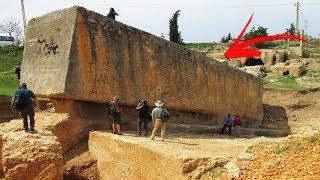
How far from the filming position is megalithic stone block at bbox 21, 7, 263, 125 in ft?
40.0

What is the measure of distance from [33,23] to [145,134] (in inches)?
190

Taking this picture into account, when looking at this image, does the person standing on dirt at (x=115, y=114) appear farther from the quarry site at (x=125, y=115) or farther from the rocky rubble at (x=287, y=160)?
the rocky rubble at (x=287, y=160)

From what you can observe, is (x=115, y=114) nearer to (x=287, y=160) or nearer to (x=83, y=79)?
(x=83, y=79)

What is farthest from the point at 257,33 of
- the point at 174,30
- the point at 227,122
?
the point at 227,122

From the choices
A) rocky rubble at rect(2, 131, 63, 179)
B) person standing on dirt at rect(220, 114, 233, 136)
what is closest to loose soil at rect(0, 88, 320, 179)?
rocky rubble at rect(2, 131, 63, 179)

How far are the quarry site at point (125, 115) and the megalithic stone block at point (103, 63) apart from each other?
0.10ft

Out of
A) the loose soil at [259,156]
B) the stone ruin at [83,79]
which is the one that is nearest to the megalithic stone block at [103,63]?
the stone ruin at [83,79]

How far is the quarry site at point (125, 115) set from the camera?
8.95 meters

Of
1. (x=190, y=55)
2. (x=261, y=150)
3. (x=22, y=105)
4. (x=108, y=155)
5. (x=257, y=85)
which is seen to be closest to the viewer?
(x=261, y=150)

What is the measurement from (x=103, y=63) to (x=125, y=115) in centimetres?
203

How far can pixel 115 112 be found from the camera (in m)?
12.2

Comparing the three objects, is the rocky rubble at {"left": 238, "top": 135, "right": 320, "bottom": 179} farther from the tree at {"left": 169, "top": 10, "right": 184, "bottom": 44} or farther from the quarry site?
the tree at {"left": 169, "top": 10, "right": 184, "bottom": 44}

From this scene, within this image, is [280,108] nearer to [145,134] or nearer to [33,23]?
[145,134]

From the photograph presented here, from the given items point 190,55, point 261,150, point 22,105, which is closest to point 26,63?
point 22,105
